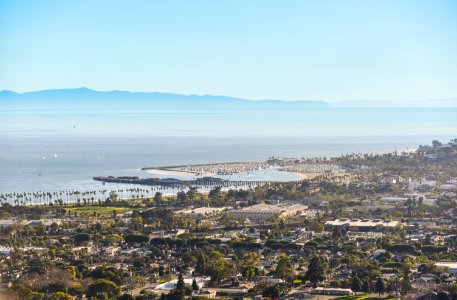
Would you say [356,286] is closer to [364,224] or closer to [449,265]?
[449,265]

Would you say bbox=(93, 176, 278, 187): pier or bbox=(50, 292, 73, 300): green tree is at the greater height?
bbox=(93, 176, 278, 187): pier

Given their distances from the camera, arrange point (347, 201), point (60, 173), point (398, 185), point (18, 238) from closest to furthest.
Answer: point (18, 238) → point (347, 201) → point (398, 185) → point (60, 173)

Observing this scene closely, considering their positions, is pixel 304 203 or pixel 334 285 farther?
pixel 304 203

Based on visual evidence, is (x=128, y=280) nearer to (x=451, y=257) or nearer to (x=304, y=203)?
(x=451, y=257)

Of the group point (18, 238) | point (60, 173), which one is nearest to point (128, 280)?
point (18, 238)

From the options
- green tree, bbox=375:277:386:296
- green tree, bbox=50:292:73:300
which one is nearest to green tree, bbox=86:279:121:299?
green tree, bbox=50:292:73:300

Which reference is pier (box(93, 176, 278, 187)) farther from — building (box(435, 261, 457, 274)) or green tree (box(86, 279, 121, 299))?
green tree (box(86, 279, 121, 299))

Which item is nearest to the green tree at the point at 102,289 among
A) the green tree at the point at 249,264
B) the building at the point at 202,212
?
the green tree at the point at 249,264
